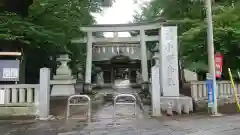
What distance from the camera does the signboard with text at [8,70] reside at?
1161 cm

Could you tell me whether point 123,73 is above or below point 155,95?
above

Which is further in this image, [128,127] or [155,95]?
[155,95]

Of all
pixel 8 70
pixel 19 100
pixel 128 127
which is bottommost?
pixel 128 127

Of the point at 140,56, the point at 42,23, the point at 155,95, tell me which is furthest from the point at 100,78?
the point at 155,95

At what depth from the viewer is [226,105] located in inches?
547

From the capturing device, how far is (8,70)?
11633mm

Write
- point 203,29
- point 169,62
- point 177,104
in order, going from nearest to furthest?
point 177,104
point 169,62
point 203,29

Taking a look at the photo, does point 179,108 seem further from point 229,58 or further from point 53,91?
point 53,91

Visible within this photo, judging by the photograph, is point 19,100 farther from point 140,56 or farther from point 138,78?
point 138,78

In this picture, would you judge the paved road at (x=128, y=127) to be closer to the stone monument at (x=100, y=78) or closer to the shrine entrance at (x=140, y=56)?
the shrine entrance at (x=140, y=56)

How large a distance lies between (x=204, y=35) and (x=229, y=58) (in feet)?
6.84

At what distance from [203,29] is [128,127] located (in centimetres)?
749

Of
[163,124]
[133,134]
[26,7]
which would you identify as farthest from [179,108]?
[26,7]

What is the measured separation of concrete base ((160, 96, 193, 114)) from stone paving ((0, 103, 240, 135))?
151cm
